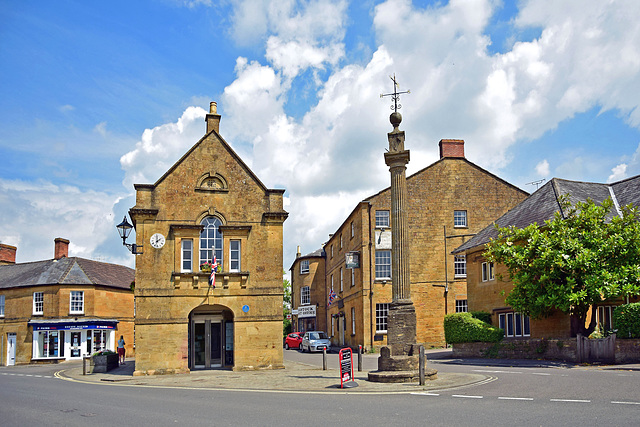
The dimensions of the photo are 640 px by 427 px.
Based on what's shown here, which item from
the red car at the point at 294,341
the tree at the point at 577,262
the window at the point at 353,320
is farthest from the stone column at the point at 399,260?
the red car at the point at 294,341

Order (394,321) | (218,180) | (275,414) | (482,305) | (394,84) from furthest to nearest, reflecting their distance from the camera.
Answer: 1. (482,305)
2. (218,180)
3. (394,84)
4. (394,321)
5. (275,414)

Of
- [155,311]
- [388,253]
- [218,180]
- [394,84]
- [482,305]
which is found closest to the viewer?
[394,84]

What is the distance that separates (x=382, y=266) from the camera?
39.2 metres

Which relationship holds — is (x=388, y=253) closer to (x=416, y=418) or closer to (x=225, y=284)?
(x=225, y=284)

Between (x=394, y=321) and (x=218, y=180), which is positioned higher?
(x=218, y=180)

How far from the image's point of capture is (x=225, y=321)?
26.2m

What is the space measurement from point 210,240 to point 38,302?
80.4 ft

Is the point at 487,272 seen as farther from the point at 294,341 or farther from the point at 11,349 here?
the point at 11,349

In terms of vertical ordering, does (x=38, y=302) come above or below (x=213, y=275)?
below

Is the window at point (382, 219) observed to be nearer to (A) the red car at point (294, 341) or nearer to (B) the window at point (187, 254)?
(A) the red car at point (294, 341)

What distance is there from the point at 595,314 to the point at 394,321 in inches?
452

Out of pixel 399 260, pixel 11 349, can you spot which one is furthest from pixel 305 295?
pixel 399 260

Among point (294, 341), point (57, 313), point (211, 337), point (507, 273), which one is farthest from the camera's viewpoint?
point (294, 341)

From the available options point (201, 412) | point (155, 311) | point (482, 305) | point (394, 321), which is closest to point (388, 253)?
point (482, 305)
